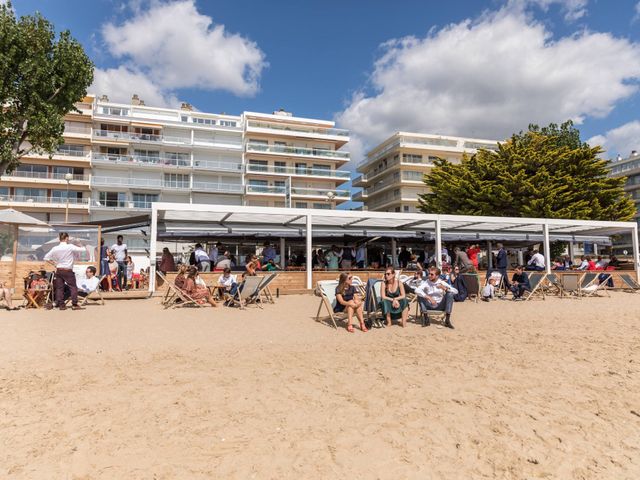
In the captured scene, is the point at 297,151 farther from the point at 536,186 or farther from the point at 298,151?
the point at 536,186

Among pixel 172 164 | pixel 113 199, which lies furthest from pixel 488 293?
pixel 113 199

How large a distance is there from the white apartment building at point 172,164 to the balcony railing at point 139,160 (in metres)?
0.08

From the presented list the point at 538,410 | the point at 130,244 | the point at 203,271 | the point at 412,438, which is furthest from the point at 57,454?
the point at 130,244

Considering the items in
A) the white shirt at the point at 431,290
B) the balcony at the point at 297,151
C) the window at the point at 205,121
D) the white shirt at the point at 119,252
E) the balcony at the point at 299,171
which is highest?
the window at the point at 205,121

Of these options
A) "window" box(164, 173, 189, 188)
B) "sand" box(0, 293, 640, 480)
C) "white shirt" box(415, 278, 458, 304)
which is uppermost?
"window" box(164, 173, 189, 188)

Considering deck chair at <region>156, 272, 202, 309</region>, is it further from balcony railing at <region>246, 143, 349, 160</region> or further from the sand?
balcony railing at <region>246, 143, 349, 160</region>

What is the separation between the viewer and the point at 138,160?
38.7 m

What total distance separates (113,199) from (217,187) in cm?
911

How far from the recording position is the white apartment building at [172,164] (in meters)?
36.2

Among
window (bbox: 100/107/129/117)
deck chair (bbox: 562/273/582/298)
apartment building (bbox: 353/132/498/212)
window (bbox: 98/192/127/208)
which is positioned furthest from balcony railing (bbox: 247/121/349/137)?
deck chair (bbox: 562/273/582/298)

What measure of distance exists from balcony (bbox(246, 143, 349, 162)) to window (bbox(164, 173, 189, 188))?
683 centimetres

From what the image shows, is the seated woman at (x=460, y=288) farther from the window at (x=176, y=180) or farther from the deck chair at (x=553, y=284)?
the window at (x=176, y=180)

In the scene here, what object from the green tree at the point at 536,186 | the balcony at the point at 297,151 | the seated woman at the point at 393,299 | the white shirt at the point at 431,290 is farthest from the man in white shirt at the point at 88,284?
the balcony at the point at 297,151

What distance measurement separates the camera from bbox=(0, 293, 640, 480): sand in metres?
2.46
